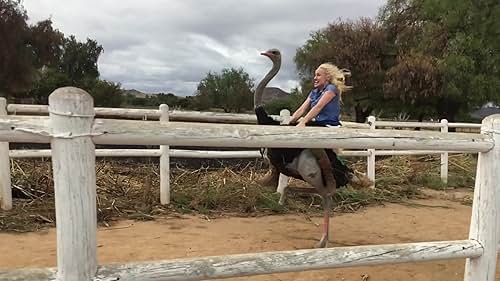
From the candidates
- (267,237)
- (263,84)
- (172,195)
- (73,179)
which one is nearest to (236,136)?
(73,179)

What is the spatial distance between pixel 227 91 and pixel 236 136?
45.2 m

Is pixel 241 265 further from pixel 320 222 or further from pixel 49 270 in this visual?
pixel 320 222

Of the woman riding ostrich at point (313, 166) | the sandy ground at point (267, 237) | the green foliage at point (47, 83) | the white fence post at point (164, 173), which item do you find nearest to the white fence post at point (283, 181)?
the sandy ground at point (267, 237)

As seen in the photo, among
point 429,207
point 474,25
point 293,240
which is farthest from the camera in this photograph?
point 474,25

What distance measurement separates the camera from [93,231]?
6.84ft

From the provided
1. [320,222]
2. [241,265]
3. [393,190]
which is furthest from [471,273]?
[393,190]

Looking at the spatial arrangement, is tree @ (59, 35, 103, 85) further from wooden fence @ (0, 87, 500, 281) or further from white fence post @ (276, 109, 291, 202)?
wooden fence @ (0, 87, 500, 281)

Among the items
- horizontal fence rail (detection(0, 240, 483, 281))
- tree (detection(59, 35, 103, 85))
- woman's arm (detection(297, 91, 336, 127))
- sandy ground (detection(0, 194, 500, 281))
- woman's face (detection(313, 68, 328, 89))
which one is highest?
tree (detection(59, 35, 103, 85))

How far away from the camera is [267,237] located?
5789mm

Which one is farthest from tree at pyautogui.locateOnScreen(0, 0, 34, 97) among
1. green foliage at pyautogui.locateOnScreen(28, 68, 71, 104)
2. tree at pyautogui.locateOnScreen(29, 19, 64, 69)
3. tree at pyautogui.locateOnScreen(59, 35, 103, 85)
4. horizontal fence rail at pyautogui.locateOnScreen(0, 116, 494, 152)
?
tree at pyautogui.locateOnScreen(59, 35, 103, 85)

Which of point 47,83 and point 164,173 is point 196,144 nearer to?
point 164,173

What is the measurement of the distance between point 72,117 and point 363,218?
5.67 m

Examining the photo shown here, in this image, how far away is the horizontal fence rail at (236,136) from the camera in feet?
6.63

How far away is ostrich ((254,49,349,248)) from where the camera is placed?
16.2ft
